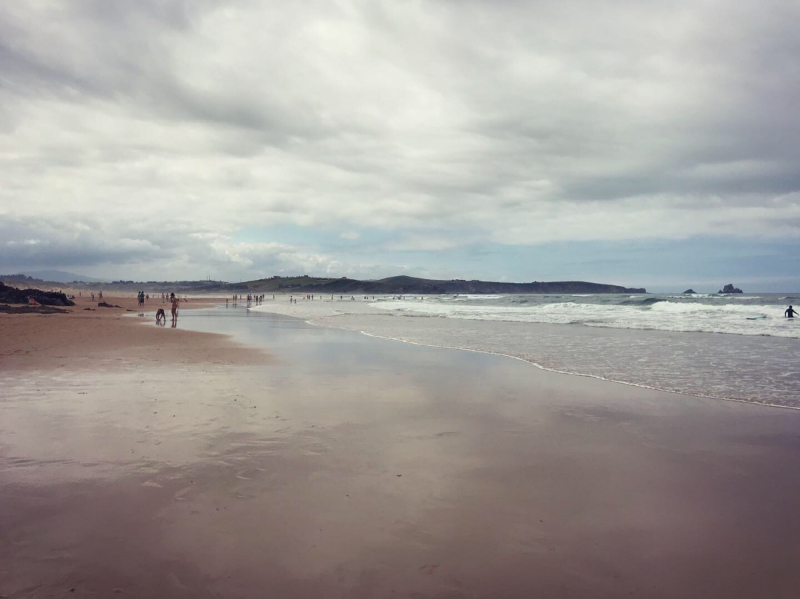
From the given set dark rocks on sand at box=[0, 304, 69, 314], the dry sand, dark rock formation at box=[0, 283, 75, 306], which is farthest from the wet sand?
dark rock formation at box=[0, 283, 75, 306]

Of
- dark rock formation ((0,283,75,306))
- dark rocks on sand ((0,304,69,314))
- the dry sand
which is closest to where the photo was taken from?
the dry sand

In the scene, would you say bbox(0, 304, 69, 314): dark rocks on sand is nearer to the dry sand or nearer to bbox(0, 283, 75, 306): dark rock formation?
bbox(0, 283, 75, 306): dark rock formation

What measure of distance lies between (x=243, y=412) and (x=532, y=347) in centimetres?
1229

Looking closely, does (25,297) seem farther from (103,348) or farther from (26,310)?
(103,348)

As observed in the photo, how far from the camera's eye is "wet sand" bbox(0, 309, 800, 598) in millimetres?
3467

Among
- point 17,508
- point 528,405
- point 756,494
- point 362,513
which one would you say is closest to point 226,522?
point 362,513

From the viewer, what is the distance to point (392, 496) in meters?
4.76

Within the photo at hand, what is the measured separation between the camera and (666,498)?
15.8ft

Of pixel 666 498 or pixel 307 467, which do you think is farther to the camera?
pixel 307 467

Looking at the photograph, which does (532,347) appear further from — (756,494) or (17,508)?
(17,508)

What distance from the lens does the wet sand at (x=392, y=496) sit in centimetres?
347

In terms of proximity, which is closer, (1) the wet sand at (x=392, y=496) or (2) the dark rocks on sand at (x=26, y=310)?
(1) the wet sand at (x=392, y=496)

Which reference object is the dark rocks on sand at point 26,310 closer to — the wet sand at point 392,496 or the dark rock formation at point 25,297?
the dark rock formation at point 25,297

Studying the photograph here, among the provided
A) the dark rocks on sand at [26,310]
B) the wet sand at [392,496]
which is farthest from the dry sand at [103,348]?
the dark rocks on sand at [26,310]
